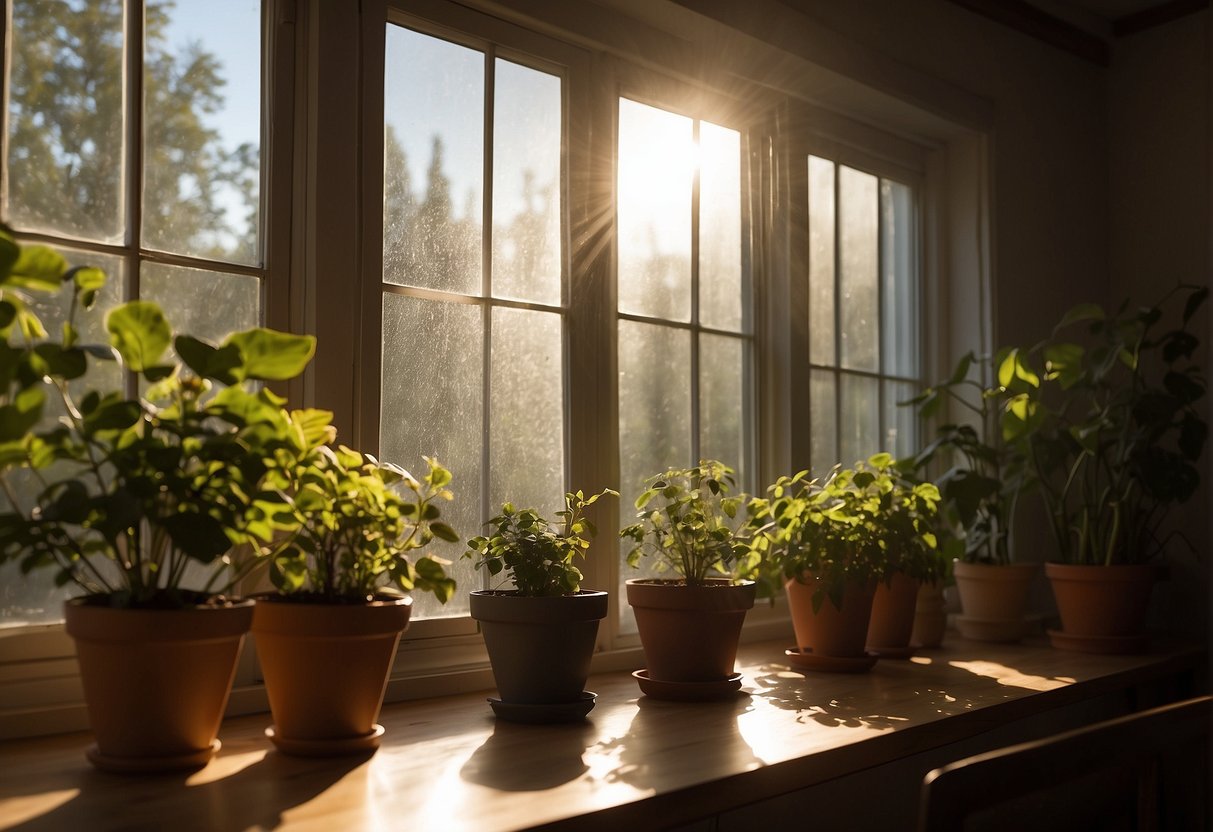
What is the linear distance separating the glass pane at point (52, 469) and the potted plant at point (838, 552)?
1.27 metres

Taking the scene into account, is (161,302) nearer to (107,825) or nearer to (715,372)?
(107,825)

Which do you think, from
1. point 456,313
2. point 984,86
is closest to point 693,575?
point 456,313

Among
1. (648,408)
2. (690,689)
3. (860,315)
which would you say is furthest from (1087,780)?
(860,315)

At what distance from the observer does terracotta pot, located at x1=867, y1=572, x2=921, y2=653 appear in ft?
8.32

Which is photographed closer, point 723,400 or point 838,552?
point 838,552

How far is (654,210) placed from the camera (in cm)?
253

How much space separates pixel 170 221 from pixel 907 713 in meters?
1.46

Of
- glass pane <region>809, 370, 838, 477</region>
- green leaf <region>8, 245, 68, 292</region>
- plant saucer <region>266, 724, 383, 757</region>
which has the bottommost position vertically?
plant saucer <region>266, 724, 383, 757</region>

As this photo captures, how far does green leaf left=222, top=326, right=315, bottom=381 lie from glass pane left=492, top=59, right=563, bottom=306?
2.77ft

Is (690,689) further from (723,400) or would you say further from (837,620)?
(723,400)

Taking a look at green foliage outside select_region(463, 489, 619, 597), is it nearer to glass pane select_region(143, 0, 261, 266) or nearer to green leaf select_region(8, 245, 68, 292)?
glass pane select_region(143, 0, 261, 266)

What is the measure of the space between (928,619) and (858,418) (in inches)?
24.5

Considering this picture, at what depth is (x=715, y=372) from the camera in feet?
8.77

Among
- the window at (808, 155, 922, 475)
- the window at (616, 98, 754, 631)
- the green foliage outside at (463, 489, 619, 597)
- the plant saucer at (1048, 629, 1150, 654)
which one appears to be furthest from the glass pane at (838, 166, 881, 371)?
the green foliage outside at (463, 489, 619, 597)
